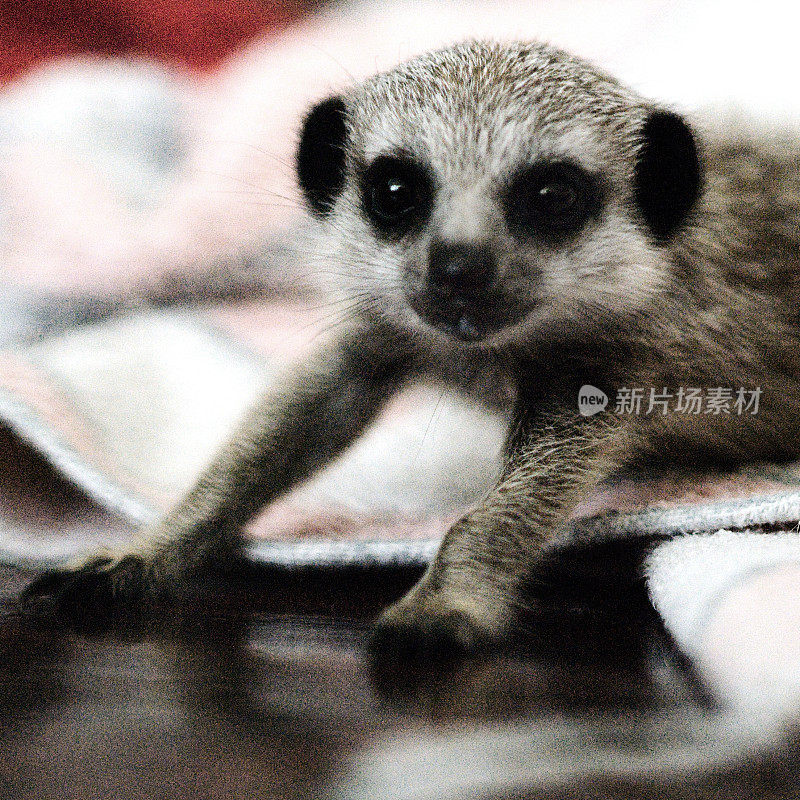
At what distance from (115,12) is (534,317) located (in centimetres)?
93

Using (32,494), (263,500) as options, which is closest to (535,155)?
(263,500)

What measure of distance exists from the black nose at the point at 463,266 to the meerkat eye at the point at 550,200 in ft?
0.16

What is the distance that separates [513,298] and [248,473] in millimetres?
352

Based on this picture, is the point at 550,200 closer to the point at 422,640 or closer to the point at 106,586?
the point at 422,640

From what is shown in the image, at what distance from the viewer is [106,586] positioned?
0.76 m

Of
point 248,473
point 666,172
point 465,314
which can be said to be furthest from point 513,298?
point 248,473

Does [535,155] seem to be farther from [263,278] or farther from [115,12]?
[115,12]

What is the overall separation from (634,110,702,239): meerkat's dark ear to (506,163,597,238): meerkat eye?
0.06 meters

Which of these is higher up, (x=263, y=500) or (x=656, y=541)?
(x=656, y=541)

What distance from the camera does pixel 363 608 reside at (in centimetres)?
73

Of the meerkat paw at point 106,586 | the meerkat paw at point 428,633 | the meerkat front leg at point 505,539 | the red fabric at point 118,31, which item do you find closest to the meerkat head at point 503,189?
the meerkat front leg at point 505,539

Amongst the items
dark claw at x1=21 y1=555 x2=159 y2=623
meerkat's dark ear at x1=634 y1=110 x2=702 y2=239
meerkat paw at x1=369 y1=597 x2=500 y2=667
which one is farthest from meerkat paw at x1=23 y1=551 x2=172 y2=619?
meerkat's dark ear at x1=634 y1=110 x2=702 y2=239

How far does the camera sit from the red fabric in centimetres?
116

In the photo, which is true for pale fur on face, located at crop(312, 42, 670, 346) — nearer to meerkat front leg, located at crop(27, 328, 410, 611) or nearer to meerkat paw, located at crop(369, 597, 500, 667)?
meerkat front leg, located at crop(27, 328, 410, 611)
